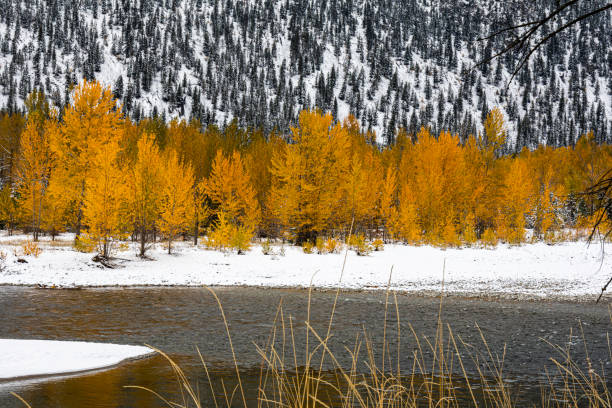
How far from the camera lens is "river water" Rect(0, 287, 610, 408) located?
249 inches

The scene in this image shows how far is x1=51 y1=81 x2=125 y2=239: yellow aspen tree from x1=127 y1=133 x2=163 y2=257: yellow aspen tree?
11.1 ft

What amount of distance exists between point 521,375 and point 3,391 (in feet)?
25.1

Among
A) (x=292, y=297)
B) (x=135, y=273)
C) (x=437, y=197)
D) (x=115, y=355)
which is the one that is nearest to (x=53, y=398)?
(x=115, y=355)

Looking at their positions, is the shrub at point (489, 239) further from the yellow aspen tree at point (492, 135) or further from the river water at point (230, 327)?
the river water at point (230, 327)

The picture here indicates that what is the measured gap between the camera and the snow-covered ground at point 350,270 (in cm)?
1688

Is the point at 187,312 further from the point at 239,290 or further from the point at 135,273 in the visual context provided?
the point at 135,273

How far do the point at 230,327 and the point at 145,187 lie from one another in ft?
48.5

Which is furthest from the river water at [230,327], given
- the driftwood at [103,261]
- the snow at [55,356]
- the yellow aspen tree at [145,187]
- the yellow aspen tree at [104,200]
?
the yellow aspen tree at [145,187]

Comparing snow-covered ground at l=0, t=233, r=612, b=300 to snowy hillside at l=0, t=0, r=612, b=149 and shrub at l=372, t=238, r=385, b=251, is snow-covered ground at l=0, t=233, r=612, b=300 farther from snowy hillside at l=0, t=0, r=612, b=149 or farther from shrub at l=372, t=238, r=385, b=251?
snowy hillside at l=0, t=0, r=612, b=149

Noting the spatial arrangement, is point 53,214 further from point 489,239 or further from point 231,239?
point 489,239

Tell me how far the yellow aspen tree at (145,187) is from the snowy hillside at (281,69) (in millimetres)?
79750

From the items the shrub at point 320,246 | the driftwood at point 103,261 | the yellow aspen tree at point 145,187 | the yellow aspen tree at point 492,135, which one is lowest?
the driftwood at point 103,261

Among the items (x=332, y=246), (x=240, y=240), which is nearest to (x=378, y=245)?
(x=332, y=246)

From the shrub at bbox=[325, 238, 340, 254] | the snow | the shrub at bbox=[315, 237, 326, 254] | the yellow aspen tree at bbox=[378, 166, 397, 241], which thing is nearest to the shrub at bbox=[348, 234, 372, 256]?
the shrub at bbox=[325, 238, 340, 254]
